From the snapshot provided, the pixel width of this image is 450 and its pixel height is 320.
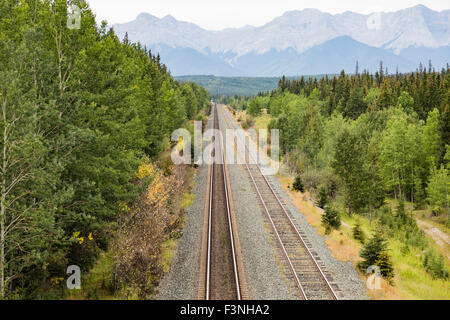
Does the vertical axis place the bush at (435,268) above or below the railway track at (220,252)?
below

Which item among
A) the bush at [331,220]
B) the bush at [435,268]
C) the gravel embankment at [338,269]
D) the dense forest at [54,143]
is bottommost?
the bush at [435,268]

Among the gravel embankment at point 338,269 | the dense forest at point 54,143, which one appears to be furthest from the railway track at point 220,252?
the dense forest at point 54,143

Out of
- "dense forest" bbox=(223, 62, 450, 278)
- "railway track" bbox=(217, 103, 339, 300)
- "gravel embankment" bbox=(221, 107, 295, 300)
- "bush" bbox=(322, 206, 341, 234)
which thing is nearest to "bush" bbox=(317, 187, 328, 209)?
"dense forest" bbox=(223, 62, 450, 278)

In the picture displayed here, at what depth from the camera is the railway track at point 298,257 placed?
626 inches

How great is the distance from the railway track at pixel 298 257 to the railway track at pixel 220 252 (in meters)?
2.78

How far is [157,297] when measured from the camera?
15.3 metres

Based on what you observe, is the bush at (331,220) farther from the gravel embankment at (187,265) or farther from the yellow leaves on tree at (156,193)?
the yellow leaves on tree at (156,193)

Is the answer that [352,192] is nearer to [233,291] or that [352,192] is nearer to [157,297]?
[233,291]

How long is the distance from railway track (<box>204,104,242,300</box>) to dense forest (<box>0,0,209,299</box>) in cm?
535

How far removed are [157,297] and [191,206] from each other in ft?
40.6

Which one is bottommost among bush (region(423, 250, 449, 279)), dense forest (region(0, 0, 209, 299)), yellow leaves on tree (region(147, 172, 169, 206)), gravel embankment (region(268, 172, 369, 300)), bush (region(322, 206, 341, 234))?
bush (region(423, 250, 449, 279))

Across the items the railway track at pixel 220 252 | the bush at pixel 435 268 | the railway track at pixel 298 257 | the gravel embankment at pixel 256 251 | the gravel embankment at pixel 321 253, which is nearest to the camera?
the railway track at pixel 220 252

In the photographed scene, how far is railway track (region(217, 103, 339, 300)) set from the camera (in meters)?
15.9

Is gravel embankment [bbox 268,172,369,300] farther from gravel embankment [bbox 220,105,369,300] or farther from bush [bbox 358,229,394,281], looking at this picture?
bush [bbox 358,229,394,281]
